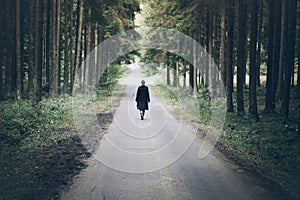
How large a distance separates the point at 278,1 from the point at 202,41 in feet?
39.4

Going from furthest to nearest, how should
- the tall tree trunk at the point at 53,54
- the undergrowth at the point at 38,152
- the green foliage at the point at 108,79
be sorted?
1. the green foliage at the point at 108,79
2. the tall tree trunk at the point at 53,54
3. the undergrowth at the point at 38,152

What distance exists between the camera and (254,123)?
1716cm

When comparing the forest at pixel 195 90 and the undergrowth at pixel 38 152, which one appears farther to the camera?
the forest at pixel 195 90

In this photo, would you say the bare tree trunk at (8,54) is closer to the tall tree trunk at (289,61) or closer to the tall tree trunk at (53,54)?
the tall tree trunk at (53,54)

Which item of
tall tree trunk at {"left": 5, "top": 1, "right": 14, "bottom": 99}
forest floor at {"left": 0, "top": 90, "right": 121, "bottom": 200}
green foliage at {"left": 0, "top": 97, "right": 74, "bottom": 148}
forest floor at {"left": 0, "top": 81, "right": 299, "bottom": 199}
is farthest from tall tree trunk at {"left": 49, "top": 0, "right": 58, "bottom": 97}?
forest floor at {"left": 0, "top": 90, "right": 121, "bottom": 200}

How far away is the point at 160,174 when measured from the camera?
30.0 ft

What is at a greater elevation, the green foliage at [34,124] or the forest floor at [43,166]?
the green foliage at [34,124]

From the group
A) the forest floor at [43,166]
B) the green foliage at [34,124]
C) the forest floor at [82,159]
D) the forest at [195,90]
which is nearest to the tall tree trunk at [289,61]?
the forest at [195,90]

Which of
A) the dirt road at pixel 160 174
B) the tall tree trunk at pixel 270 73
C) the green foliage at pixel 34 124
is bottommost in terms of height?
the dirt road at pixel 160 174

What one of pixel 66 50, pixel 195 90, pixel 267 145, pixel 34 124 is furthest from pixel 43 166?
pixel 195 90

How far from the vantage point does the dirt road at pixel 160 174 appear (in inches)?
295

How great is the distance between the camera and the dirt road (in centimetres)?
750

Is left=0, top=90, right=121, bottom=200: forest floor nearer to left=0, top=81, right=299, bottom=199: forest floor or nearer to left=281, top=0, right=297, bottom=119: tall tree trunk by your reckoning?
left=0, top=81, right=299, bottom=199: forest floor

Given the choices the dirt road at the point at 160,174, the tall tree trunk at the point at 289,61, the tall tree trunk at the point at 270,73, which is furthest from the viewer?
the tall tree trunk at the point at 270,73
